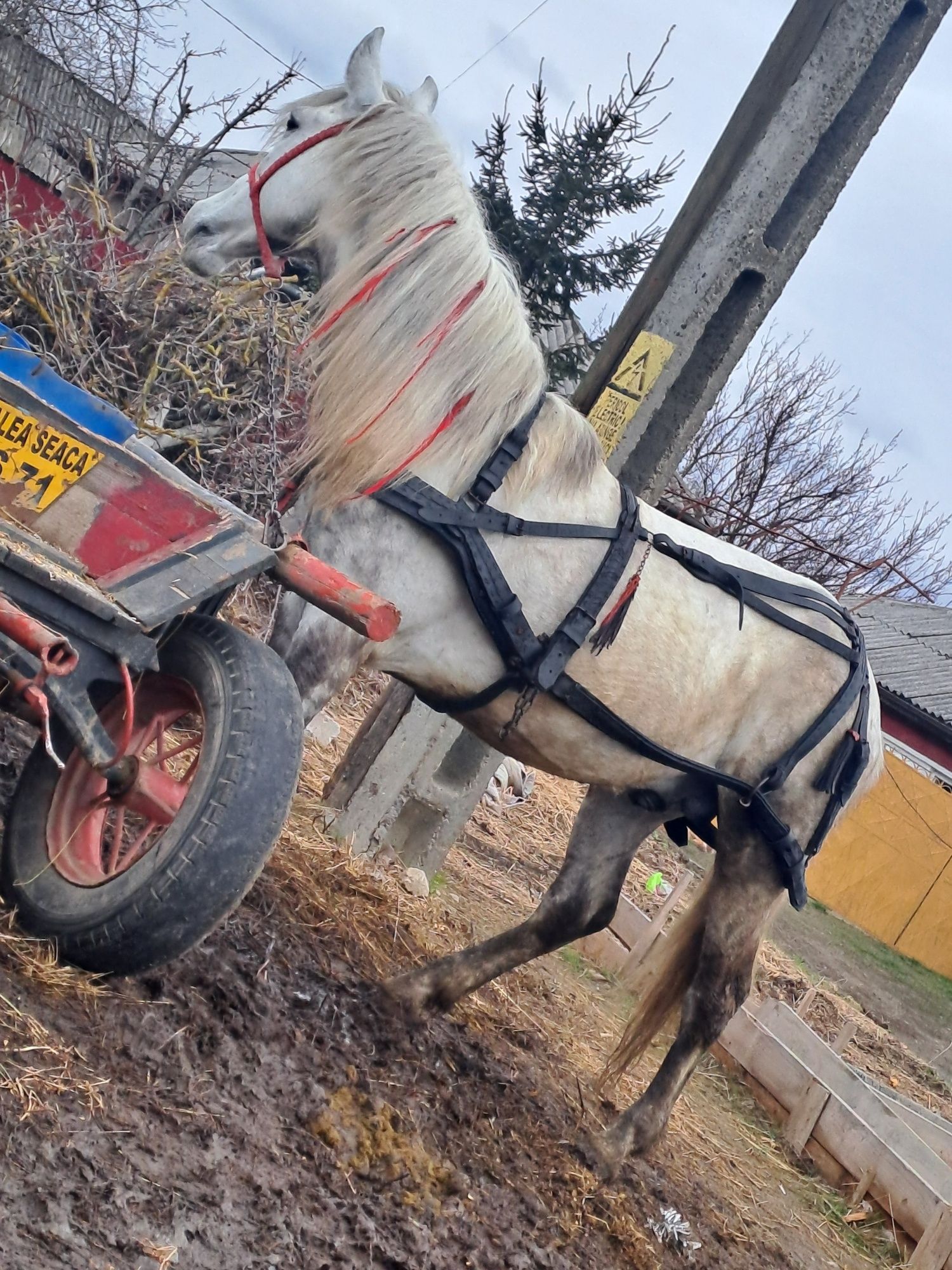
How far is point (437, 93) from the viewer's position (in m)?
3.47

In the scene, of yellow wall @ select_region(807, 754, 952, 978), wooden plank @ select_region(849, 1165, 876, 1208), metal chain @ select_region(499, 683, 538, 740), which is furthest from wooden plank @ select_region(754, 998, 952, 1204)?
yellow wall @ select_region(807, 754, 952, 978)

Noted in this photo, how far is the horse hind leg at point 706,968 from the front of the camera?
3.94 metres

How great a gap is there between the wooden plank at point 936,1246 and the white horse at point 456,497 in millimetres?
1179

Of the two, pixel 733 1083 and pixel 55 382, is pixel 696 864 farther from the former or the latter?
pixel 55 382

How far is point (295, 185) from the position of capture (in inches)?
130

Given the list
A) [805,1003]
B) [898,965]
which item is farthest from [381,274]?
[898,965]

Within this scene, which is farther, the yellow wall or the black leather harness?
the yellow wall

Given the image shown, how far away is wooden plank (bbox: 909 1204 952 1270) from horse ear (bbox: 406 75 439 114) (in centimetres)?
430

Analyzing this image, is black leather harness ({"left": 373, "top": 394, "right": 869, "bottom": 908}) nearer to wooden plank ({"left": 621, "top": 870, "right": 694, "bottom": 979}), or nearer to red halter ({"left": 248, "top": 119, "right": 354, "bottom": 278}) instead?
red halter ({"left": 248, "top": 119, "right": 354, "bottom": 278})

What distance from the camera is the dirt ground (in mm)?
1934

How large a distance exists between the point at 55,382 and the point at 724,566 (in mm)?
2097

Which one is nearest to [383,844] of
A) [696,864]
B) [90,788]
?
[90,788]

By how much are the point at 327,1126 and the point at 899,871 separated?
1316cm

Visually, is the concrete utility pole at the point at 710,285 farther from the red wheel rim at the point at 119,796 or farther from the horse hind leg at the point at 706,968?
the red wheel rim at the point at 119,796
